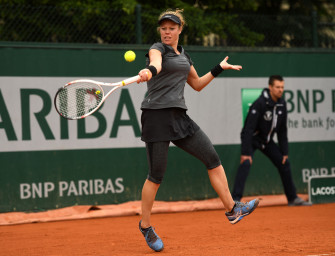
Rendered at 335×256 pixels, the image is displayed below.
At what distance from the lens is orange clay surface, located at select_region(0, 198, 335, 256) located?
5.12m

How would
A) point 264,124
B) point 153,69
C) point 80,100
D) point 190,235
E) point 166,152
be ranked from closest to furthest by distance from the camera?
point 153,69 < point 80,100 < point 166,152 < point 190,235 < point 264,124

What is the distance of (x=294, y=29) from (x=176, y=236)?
4.80 metres

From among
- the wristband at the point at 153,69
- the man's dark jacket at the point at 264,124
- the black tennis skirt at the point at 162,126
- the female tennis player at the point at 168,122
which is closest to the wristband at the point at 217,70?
the female tennis player at the point at 168,122

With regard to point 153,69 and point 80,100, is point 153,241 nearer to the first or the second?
point 80,100

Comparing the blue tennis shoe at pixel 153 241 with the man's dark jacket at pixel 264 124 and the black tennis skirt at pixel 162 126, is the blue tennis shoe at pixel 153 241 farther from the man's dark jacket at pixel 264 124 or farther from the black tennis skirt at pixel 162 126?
the man's dark jacket at pixel 264 124

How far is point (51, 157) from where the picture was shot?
25.5ft

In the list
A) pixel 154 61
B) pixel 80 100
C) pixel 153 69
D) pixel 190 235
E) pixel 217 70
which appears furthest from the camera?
pixel 190 235

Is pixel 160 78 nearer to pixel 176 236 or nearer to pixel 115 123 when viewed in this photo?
pixel 176 236

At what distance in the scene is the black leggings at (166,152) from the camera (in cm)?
495

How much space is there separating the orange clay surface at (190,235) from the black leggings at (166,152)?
62 cm

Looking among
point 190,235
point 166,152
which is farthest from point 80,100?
point 190,235

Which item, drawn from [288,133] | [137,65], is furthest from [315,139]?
[137,65]

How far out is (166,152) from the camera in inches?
196

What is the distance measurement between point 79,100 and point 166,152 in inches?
30.1
